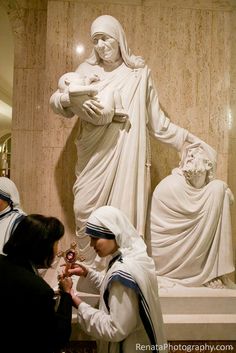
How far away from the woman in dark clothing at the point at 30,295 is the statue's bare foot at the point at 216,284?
1.65m

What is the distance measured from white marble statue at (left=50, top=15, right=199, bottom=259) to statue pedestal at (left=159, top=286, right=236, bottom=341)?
559mm

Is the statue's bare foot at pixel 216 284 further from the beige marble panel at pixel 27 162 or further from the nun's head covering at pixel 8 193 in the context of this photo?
the beige marble panel at pixel 27 162

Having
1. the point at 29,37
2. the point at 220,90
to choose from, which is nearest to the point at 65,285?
the point at 220,90

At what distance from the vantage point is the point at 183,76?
4230 millimetres

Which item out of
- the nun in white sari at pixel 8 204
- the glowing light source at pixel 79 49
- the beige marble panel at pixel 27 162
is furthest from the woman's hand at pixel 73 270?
the glowing light source at pixel 79 49

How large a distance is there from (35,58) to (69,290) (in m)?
3.32

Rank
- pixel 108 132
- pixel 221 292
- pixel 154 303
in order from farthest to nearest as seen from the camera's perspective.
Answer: pixel 108 132, pixel 221 292, pixel 154 303

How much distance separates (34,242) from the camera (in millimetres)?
1781

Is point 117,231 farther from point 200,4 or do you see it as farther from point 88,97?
point 200,4

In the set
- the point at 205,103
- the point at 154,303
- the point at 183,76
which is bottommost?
the point at 154,303

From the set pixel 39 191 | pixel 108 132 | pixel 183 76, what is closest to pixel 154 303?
pixel 108 132

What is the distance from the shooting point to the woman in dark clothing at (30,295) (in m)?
1.67

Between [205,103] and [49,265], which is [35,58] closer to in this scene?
[205,103]

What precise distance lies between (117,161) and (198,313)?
1.32 metres
